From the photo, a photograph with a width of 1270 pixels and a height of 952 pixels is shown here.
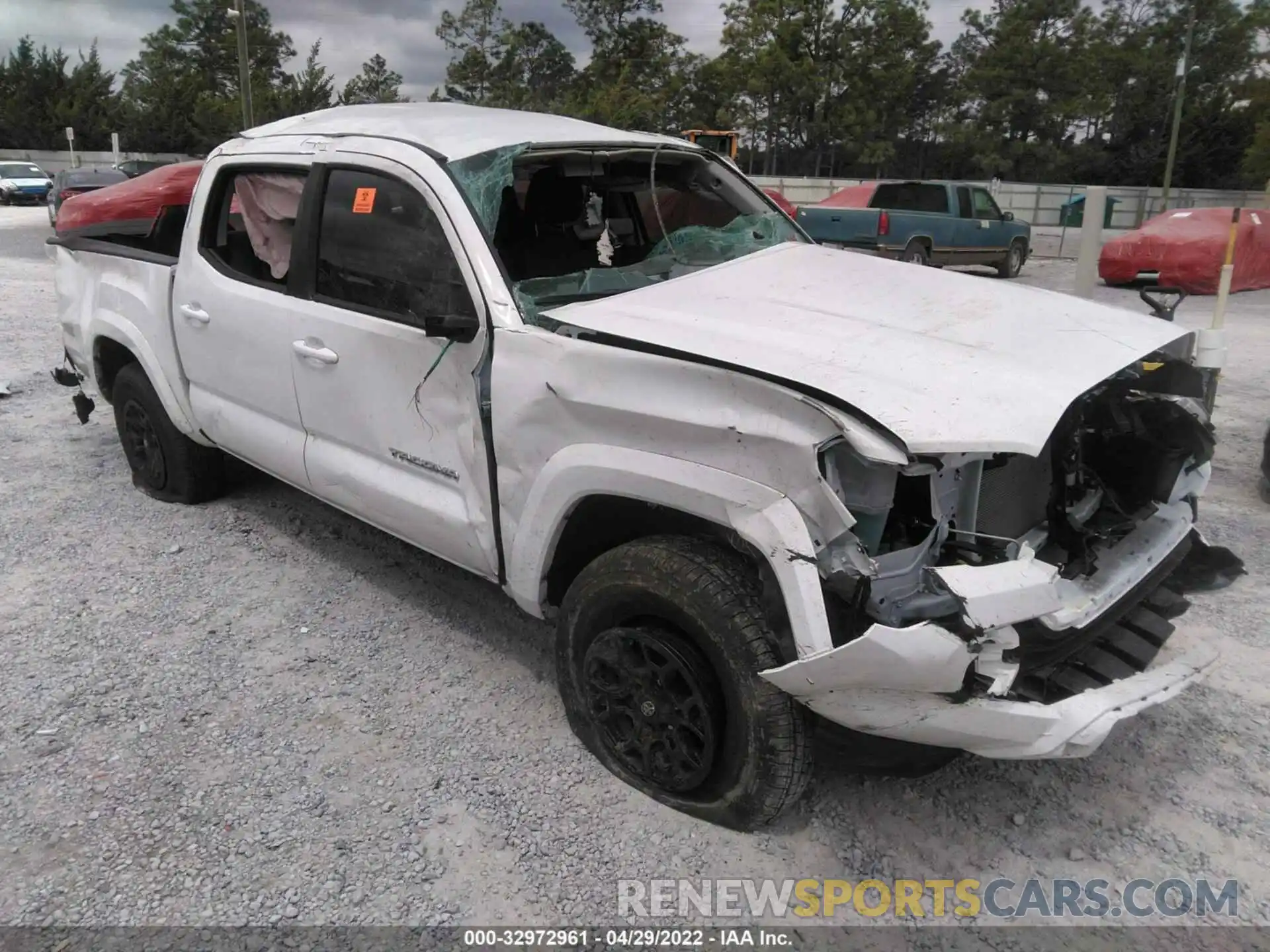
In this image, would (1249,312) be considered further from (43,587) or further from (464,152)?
(43,587)

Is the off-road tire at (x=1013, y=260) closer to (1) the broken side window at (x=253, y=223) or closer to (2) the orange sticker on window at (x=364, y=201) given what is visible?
(1) the broken side window at (x=253, y=223)

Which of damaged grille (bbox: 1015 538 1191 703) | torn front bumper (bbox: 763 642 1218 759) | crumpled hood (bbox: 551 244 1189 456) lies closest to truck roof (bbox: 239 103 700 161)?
crumpled hood (bbox: 551 244 1189 456)

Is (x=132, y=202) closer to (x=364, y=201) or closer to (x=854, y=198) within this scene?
(x=364, y=201)

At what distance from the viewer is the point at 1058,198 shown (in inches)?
1510

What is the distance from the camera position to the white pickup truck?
2.22m

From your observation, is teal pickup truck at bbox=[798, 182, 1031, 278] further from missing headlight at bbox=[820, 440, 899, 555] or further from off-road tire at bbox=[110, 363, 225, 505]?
missing headlight at bbox=[820, 440, 899, 555]

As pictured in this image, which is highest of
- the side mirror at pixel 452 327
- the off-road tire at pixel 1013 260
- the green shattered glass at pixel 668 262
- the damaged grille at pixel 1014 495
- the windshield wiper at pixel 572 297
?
the green shattered glass at pixel 668 262

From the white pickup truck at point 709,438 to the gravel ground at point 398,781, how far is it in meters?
0.32

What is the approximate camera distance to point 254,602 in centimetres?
410

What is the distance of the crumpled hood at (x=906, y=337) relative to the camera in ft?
7.39

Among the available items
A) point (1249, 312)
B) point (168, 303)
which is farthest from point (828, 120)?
point (168, 303)

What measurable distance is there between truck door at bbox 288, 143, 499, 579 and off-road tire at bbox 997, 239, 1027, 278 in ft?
53.3

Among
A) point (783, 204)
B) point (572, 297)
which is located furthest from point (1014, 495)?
point (783, 204)

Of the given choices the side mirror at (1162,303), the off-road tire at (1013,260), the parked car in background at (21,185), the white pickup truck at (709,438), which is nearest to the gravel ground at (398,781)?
the white pickup truck at (709,438)
